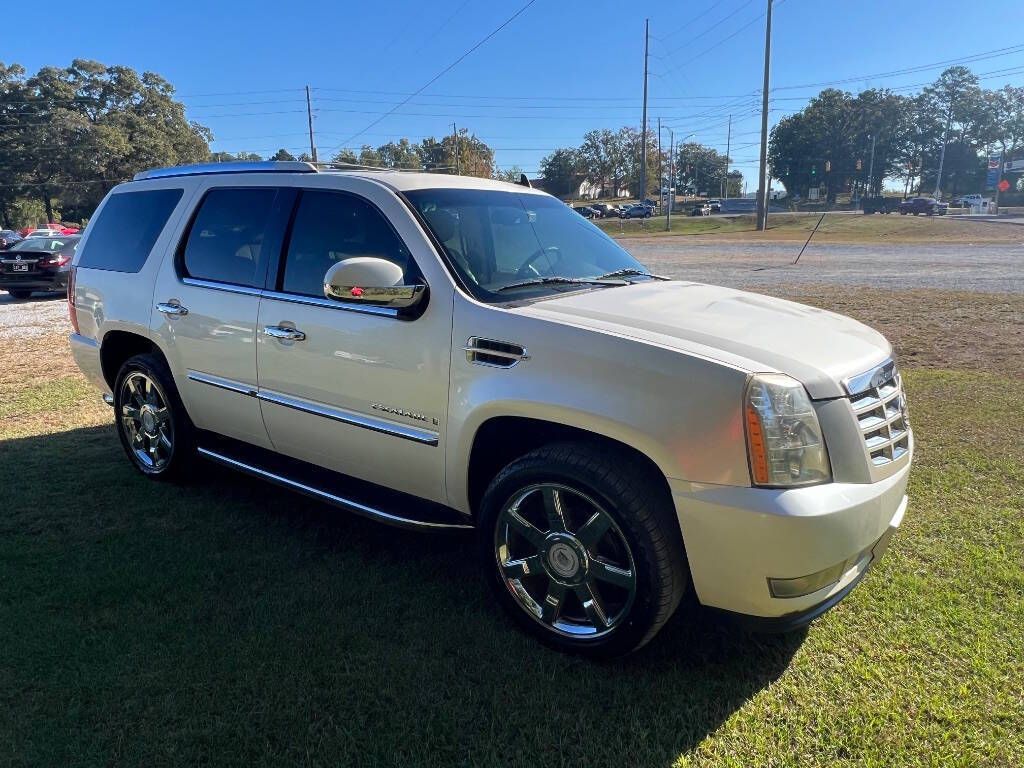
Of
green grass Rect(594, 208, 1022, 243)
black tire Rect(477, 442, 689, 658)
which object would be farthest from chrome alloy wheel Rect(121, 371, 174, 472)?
green grass Rect(594, 208, 1022, 243)

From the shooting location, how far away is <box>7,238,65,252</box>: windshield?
1616 centimetres

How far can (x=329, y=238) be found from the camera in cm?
363

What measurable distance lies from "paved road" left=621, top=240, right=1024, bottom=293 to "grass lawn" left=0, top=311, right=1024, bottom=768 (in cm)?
1239

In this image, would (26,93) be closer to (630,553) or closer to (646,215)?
(646,215)

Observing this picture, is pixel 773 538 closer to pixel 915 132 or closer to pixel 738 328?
pixel 738 328

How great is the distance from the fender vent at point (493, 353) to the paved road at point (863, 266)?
13.1 m

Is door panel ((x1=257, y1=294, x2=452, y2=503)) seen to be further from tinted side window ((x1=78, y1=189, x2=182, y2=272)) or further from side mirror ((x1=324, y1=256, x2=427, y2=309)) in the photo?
tinted side window ((x1=78, y1=189, x2=182, y2=272))

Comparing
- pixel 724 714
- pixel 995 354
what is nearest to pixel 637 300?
pixel 724 714

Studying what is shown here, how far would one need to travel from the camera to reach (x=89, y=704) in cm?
262

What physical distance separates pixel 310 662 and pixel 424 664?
0.46m

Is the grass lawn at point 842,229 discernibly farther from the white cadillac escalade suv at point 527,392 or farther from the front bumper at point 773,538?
the front bumper at point 773,538

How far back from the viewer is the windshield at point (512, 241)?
10.8ft

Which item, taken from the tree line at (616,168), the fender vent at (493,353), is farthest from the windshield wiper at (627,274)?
the tree line at (616,168)

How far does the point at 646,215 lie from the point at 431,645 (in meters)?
73.8
